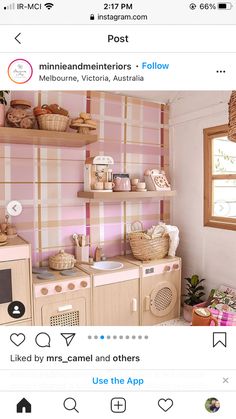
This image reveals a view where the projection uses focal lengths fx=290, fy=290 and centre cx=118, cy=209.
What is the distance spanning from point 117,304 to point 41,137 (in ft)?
3.30

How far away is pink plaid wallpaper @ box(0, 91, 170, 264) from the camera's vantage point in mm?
1651

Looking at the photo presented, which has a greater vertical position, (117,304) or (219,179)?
(219,179)

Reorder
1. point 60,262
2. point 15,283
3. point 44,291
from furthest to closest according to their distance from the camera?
point 60,262
point 44,291
point 15,283

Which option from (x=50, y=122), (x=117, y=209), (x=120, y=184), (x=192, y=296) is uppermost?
(x=50, y=122)

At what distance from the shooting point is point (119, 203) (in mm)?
2008
